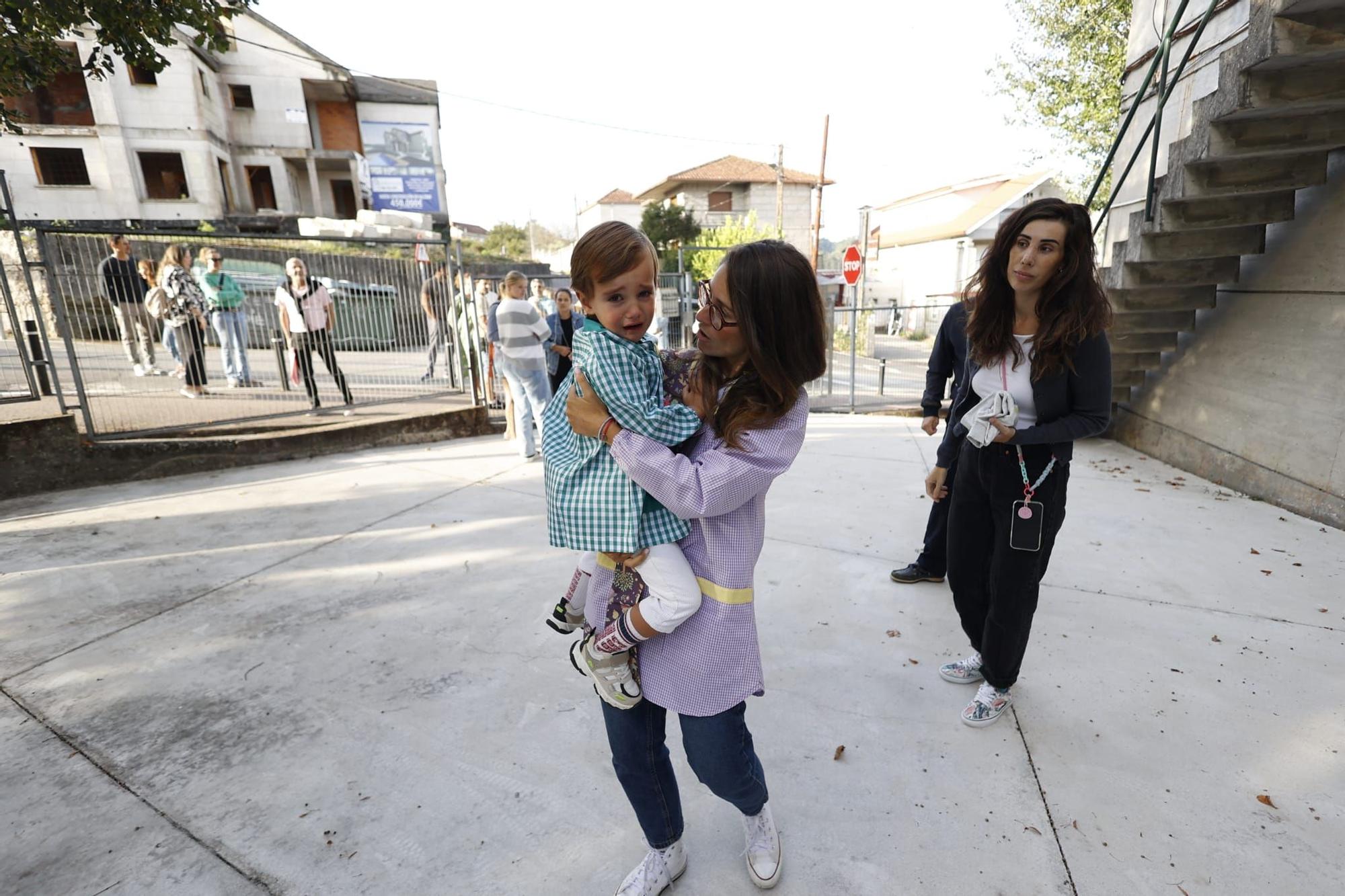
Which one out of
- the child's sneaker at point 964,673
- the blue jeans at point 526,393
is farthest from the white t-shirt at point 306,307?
the child's sneaker at point 964,673

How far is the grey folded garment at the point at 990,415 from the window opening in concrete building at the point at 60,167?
29545 millimetres

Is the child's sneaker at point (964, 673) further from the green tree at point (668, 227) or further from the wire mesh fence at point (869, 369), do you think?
the green tree at point (668, 227)

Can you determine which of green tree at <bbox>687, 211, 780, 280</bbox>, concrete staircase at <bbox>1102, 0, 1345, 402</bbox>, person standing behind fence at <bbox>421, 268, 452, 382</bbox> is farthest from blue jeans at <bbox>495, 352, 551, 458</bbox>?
green tree at <bbox>687, 211, 780, 280</bbox>

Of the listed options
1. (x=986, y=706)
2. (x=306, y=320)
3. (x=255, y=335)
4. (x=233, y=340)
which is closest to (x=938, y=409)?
(x=986, y=706)

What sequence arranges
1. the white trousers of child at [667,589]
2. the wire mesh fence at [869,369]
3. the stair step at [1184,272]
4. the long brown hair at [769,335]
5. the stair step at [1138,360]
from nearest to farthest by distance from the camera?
the long brown hair at [769,335]
the white trousers of child at [667,589]
the stair step at [1184,272]
the stair step at [1138,360]
the wire mesh fence at [869,369]

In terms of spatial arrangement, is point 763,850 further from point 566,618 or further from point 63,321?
point 63,321

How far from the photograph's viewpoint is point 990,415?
2.08m

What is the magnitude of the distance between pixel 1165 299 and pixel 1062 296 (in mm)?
4437

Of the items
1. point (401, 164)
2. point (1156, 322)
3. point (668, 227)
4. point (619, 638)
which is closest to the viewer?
point (619, 638)

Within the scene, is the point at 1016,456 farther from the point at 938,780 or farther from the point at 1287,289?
the point at 1287,289

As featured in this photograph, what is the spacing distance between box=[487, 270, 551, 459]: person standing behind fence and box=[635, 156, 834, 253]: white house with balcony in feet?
113

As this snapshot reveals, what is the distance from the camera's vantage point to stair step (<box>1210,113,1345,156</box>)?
3.89 m

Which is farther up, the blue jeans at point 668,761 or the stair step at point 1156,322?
the stair step at point 1156,322

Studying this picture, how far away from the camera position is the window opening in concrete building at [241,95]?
25.0 metres
